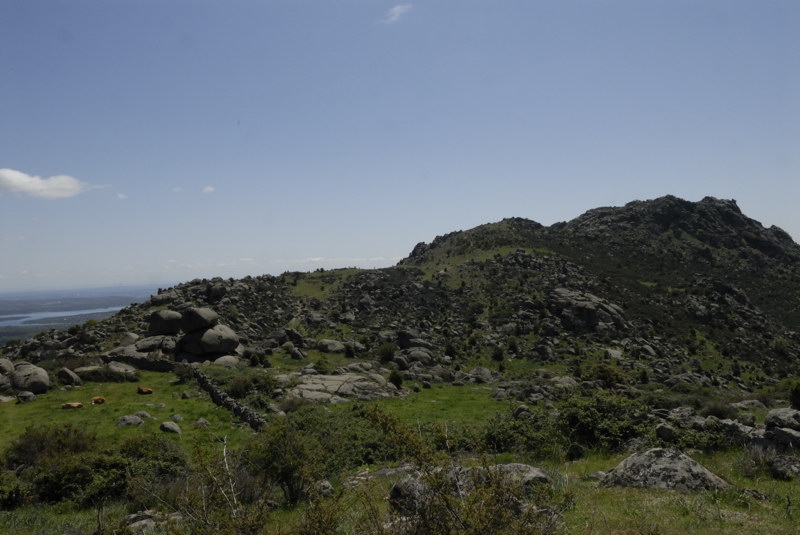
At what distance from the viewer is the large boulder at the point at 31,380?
3250 cm

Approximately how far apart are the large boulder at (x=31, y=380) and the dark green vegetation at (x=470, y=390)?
821 millimetres

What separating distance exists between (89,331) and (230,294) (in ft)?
65.4

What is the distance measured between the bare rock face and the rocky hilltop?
23313 mm

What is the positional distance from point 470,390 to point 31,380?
119 ft

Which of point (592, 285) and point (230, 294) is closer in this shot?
point (230, 294)

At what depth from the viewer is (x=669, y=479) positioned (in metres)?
12.8

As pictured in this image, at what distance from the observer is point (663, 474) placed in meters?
13.0

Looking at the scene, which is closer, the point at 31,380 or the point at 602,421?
the point at 602,421

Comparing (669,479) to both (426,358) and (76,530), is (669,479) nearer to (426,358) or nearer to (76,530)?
(76,530)

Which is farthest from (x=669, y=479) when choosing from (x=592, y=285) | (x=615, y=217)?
(x=615, y=217)

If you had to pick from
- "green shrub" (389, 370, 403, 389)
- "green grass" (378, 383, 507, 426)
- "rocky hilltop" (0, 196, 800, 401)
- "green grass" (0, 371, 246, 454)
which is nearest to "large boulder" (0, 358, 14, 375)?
"rocky hilltop" (0, 196, 800, 401)

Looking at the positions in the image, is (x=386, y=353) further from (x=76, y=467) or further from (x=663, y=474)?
(x=663, y=474)

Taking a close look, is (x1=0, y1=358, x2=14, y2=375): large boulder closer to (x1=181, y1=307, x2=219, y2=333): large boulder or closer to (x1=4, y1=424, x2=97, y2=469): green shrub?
(x1=181, y1=307, x2=219, y2=333): large boulder

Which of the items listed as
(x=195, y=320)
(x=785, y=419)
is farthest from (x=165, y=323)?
(x=785, y=419)
